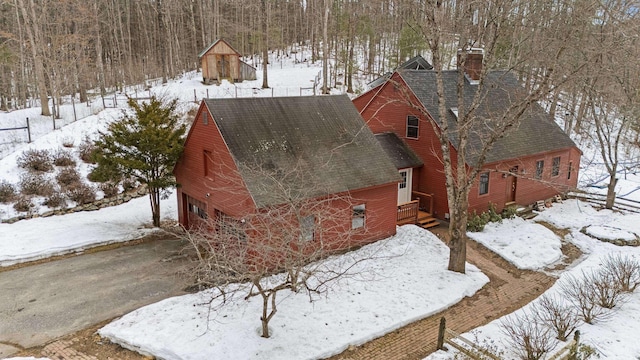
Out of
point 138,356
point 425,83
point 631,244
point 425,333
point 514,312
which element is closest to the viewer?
point 138,356

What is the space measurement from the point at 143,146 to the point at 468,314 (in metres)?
13.0

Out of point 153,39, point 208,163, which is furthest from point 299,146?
point 153,39

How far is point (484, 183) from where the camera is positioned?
64.5 ft

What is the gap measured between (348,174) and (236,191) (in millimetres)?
4185

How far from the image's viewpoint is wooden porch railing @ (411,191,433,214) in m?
19.5

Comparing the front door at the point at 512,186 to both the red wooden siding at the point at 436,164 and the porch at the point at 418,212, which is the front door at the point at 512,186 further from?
the porch at the point at 418,212

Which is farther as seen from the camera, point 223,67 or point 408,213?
point 223,67

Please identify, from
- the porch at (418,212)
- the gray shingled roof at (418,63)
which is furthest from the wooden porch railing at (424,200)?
the gray shingled roof at (418,63)

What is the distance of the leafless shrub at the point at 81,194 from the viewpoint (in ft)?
65.1

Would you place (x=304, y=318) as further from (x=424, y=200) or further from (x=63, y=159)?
A: (x=63, y=159)

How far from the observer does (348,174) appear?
1544 centimetres

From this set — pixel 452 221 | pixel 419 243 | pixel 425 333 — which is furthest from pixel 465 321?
pixel 419 243

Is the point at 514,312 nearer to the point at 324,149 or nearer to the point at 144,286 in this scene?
the point at 324,149

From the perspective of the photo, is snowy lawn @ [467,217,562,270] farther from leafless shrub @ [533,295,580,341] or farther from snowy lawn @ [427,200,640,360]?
leafless shrub @ [533,295,580,341]
